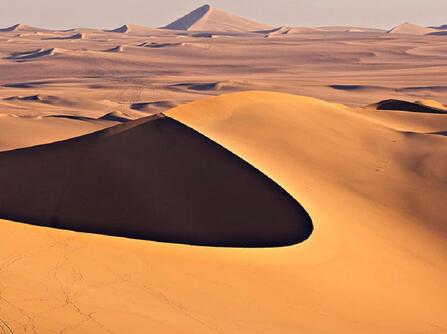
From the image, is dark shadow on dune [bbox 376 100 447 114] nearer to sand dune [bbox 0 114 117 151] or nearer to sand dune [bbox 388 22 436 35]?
Result: sand dune [bbox 0 114 117 151]

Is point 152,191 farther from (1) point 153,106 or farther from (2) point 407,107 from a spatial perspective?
(1) point 153,106

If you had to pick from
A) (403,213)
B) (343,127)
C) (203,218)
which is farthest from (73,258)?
(343,127)

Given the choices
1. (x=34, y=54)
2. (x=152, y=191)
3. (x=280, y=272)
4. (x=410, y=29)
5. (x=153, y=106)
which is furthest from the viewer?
(x=410, y=29)

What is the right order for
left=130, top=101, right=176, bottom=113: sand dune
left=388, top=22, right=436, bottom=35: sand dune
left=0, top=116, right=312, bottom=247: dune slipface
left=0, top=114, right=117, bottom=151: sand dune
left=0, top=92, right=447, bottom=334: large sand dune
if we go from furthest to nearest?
left=388, top=22, right=436, bottom=35: sand dune, left=130, top=101, right=176, bottom=113: sand dune, left=0, top=114, right=117, bottom=151: sand dune, left=0, top=116, right=312, bottom=247: dune slipface, left=0, top=92, right=447, bottom=334: large sand dune

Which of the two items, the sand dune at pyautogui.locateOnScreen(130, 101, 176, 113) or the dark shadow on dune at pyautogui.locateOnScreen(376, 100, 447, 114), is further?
the sand dune at pyautogui.locateOnScreen(130, 101, 176, 113)

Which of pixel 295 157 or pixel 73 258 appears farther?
pixel 295 157

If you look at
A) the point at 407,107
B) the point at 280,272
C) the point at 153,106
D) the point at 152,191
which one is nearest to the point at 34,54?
the point at 153,106

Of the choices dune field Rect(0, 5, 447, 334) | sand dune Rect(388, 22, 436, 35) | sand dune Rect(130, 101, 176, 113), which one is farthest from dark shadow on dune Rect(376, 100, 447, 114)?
sand dune Rect(388, 22, 436, 35)

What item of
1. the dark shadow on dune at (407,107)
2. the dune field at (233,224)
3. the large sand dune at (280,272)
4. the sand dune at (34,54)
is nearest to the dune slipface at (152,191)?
the dune field at (233,224)

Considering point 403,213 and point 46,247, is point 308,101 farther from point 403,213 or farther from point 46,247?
point 46,247
